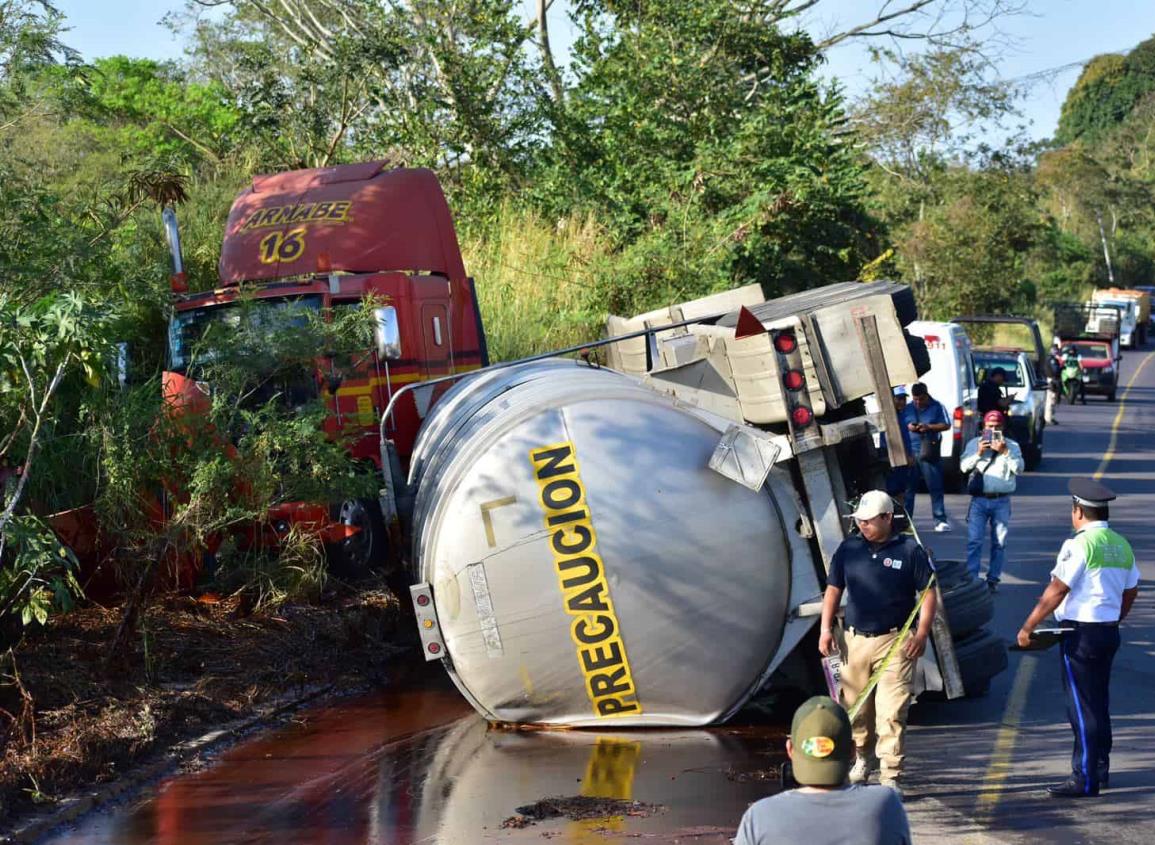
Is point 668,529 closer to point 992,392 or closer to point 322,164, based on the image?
point 992,392

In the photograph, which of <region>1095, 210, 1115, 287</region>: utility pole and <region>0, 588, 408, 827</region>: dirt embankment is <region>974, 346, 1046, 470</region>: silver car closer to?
<region>0, 588, 408, 827</region>: dirt embankment

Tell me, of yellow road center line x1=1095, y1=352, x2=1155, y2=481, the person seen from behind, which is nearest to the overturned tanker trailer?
the person seen from behind

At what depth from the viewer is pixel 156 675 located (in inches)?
377

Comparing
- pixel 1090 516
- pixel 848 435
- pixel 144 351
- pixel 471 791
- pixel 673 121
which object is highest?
pixel 673 121

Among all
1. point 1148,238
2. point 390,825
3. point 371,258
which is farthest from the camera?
point 1148,238

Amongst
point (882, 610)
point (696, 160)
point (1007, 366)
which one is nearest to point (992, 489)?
point (882, 610)

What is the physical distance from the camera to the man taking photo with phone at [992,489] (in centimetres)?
1358

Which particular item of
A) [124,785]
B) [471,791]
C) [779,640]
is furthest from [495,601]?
[124,785]

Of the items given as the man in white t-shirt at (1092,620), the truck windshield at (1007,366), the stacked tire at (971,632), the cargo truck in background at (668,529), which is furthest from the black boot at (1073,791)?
the truck windshield at (1007,366)

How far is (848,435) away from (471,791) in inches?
114

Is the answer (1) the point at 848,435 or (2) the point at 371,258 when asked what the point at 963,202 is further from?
(1) the point at 848,435

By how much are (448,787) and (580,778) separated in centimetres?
71

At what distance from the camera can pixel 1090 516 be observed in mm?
8000

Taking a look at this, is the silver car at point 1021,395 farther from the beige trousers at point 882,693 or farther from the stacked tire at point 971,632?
the beige trousers at point 882,693
